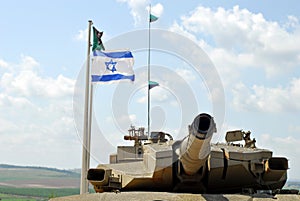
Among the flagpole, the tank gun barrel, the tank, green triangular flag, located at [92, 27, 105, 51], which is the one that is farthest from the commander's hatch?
green triangular flag, located at [92, 27, 105, 51]

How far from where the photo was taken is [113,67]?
30.3 m

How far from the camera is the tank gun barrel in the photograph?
1330cm

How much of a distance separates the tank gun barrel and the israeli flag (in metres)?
14.3

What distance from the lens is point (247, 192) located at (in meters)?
17.2

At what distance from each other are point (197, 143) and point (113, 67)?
17.0 m

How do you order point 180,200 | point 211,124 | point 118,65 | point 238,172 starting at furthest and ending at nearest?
1. point 118,65
2. point 238,172
3. point 180,200
4. point 211,124

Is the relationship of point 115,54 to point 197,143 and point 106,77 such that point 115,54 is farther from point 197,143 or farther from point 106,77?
point 197,143

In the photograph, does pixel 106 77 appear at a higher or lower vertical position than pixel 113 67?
lower

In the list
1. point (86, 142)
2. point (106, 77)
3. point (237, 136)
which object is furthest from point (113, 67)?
point (237, 136)

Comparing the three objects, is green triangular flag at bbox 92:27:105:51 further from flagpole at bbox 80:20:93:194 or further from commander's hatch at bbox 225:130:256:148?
commander's hatch at bbox 225:130:256:148

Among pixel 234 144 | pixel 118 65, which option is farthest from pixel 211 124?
pixel 118 65

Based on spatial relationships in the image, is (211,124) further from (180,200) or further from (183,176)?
(183,176)

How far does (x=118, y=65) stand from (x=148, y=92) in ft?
10.6

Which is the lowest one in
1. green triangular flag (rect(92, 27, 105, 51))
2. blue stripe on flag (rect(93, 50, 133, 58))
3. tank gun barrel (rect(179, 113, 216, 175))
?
tank gun barrel (rect(179, 113, 216, 175))
